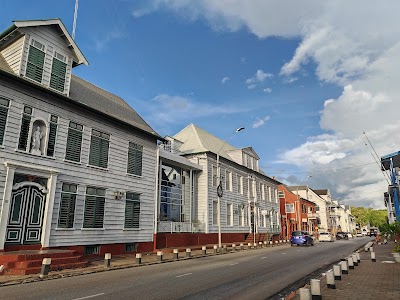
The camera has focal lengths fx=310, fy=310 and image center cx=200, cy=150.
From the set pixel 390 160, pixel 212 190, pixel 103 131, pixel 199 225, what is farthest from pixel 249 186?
pixel 103 131

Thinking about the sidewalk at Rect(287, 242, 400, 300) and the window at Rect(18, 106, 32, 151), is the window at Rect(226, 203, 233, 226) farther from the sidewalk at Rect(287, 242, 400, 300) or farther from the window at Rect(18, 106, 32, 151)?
the window at Rect(18, 106, 32, 151)

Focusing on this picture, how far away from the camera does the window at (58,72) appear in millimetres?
16953

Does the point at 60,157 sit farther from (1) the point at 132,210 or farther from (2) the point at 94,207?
(1) the point at 132,210

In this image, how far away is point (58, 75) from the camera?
1727 cm

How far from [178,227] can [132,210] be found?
6.19 m

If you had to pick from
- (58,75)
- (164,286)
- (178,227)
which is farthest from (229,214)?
(164,286)

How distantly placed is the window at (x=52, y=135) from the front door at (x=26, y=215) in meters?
1.96

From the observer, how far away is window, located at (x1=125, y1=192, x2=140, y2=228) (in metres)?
20.3

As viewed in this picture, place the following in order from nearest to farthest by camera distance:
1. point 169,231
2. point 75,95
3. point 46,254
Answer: point 46,254 → point 75,95 → point 169,231

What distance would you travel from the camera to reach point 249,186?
39.3 meters

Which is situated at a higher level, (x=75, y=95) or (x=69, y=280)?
(x=75, y=95)

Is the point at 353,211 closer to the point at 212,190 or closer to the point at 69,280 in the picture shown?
the point at 212,190

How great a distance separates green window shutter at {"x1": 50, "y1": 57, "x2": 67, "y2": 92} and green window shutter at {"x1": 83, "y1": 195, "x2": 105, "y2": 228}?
20.9 ft

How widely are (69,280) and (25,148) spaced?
7.13 m
